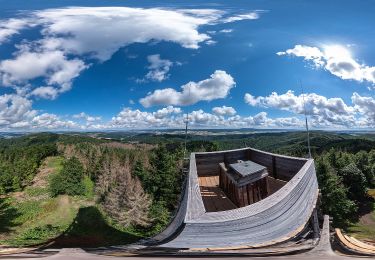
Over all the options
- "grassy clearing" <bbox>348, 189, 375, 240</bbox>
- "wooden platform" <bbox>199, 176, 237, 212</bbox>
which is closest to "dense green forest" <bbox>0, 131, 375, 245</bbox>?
"grassy clearing" <bbox>348, 189, 375, 240</bbox>

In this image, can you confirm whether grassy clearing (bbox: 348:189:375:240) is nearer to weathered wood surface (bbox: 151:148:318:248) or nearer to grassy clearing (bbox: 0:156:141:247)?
grassy clearing (bbox: 0:156:141:247)

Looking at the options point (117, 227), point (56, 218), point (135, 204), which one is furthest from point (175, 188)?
point (56, 218)

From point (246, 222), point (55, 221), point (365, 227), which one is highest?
point (246, 222)

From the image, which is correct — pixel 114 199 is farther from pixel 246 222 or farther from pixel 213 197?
pixel 246 222

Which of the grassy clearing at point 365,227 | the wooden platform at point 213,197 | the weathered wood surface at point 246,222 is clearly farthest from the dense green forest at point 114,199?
the weathered wood surface at point 246,222

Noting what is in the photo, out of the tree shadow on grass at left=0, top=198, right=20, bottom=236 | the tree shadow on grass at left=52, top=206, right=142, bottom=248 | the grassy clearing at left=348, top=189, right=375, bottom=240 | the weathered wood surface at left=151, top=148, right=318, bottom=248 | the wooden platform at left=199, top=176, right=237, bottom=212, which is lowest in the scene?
the grassy clearing at left=348, top=189, right=375, bottom=240

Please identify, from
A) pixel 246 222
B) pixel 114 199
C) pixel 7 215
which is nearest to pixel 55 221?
pixel 7 215

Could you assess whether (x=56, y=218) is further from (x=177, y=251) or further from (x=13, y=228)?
(x=177, y=251)
